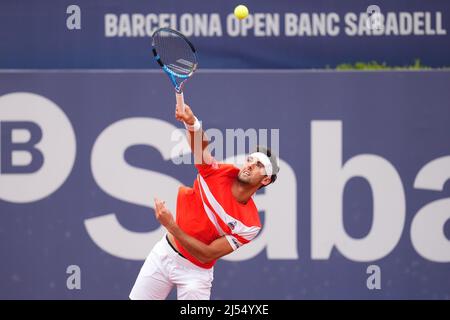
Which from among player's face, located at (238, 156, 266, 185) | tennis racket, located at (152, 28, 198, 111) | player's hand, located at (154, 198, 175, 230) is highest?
tennis racket, located at (152, 28, 198, 111)

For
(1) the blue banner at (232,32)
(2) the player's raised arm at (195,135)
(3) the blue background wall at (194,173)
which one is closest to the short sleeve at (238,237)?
(2) the player's raised arm at (195,135)

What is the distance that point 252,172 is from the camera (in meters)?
6.46

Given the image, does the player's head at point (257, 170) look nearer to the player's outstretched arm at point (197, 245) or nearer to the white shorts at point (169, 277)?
the player's outstretched arm at point (197, 245)

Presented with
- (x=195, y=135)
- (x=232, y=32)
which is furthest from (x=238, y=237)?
(x=232, y=32)

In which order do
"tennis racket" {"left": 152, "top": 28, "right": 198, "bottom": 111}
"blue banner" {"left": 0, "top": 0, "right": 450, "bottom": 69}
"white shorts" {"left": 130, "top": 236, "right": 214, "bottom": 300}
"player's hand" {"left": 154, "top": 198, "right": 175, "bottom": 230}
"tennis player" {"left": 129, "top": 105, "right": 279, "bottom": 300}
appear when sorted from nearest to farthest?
"player's hand" {"left": 154, "top": 198, "right": 175, "bottom": 230}
"tennis racket" {"left": 152, "top": 28, "right": 198, "bottom": 111}
"tennis player" {"left": 129, "top": 105, "right": 279, "bottom": 300}
"white shorts" {"left": 130, "top": 236, "right": 214, "bottom": 300}
"blue banner" {"left": 0, "top": 0, "right": 450, "bottom": 69}

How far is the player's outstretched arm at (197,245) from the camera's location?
6.25 metres

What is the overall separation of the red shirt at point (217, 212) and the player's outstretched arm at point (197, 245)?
0.20 feet

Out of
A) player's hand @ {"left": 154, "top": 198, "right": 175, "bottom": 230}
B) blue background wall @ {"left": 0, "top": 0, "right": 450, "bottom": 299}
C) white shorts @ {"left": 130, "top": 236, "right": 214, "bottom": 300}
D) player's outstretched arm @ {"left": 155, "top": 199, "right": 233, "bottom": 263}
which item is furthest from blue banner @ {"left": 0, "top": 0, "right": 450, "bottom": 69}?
player's hand @ {"left": 154, "top": 198, "right": 175, "bottom": 230}

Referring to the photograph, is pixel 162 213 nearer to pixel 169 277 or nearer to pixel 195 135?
pixel 195 135

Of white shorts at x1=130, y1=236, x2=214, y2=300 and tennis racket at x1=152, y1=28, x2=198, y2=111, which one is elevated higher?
tennis racket at x1=152, y1=28, x2=198, y2=111

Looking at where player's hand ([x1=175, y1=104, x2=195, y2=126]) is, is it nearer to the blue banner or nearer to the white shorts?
the white shorts

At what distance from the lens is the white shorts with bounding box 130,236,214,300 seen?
6.68 meters
